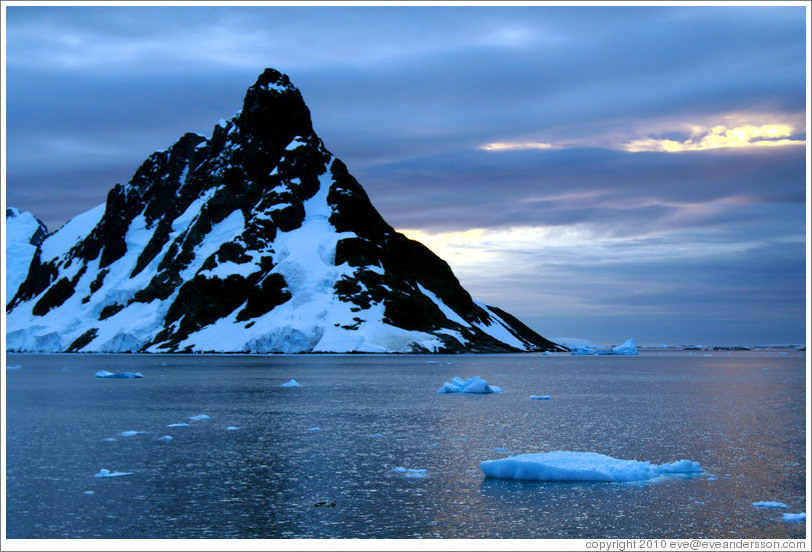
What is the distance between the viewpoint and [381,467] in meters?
35.7

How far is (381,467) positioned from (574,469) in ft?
28.9

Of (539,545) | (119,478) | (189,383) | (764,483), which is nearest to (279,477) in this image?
(119,478)

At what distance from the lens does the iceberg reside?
32094 millimetres

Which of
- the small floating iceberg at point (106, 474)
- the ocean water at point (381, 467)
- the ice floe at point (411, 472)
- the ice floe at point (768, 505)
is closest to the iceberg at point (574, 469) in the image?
the ocean water at point (381, 467)

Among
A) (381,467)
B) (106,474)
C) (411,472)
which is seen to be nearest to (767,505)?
(411,472)

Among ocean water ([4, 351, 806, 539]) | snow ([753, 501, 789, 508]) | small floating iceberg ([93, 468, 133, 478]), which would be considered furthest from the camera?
small floating iceberg ([93, 468, 133, 478])

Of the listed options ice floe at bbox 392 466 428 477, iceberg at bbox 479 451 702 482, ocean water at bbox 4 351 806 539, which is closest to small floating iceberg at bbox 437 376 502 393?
ocean water at bbox 4 351 806 539

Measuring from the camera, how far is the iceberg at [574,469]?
3209 centimetres

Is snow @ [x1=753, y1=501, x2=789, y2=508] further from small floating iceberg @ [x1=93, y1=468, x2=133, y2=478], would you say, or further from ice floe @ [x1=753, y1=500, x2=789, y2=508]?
small floating iceberg @ [x1=93, y1=468, x2=133, y2=478]

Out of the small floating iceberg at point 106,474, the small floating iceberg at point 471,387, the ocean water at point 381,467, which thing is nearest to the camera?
the ocean water at point 381,467

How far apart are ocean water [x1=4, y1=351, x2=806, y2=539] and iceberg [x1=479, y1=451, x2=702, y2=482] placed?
0.68 m

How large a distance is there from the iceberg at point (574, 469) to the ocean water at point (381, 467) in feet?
2.24

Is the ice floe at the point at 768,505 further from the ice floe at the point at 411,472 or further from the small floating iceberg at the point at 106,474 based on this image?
the small floating iceberg at the point at 106,474

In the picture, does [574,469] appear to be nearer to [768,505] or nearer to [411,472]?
[411,472]
